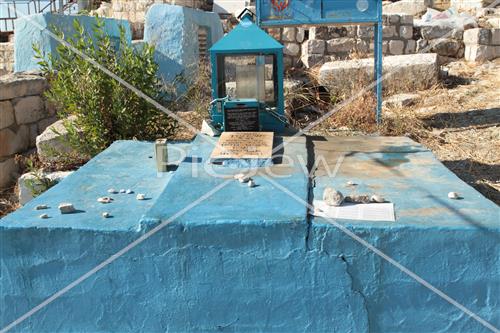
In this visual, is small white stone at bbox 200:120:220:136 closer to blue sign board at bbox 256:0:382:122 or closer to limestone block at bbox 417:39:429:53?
blue sign board at bbox 256:0:382:122

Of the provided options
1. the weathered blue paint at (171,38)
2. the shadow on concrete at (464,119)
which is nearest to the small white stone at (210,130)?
the shadow on concrete at (464,119)

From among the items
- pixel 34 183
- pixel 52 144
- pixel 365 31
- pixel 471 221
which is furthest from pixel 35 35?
pixel 471 221

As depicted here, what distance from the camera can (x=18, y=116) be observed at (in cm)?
696

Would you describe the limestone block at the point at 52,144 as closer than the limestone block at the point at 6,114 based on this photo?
Yes

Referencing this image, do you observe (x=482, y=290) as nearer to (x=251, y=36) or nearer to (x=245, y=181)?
(x=245, y=181)

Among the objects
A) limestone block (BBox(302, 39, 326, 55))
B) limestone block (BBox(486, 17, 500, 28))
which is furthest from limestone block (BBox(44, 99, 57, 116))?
limestone block (BBox(486, 17, 500, 28))

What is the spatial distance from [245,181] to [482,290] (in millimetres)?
1500

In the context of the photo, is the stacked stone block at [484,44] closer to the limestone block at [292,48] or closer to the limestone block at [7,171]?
the limestone block at [292,48]

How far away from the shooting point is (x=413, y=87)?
29.4 feet

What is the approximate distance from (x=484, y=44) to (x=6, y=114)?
7959 mm

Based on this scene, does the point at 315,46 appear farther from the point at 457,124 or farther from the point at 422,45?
the point at 457,124

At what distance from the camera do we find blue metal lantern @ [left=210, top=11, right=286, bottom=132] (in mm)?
4867

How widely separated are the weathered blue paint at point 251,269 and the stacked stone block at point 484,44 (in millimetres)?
7811

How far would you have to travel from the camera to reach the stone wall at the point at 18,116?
22.1 ft
